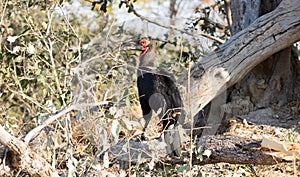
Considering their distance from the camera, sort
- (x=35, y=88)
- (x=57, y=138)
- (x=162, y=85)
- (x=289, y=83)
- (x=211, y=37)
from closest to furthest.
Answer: (x=57, y=138) < (x=162, y=85) < (x=289, y=83) < (x=211, y=37) < (x=35, y=88)

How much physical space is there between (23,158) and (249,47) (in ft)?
7.51

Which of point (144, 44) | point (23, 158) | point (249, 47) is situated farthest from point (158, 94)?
point (23, 158)

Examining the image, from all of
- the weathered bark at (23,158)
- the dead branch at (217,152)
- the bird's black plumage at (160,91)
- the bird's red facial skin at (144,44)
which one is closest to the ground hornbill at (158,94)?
the bird's black plumage at (160,91)

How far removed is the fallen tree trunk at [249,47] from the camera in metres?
3.97

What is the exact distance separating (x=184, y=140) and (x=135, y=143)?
1.01 ft

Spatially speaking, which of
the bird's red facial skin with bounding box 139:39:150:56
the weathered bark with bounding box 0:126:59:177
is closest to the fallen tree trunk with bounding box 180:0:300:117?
the bird's red facial skin with bounding box 139:39:150:56

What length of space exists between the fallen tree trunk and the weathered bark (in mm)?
1835

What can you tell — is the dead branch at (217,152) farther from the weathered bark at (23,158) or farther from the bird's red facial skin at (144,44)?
the bird's red facial skin at (144,44)

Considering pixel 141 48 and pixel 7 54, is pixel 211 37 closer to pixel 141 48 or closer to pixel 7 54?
pixel 141 48

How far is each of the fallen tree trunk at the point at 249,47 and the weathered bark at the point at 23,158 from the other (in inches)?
72.3

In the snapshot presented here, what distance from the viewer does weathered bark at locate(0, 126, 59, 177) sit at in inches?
85.1

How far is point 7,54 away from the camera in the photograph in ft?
13.2

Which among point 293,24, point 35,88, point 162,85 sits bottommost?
point 35,88

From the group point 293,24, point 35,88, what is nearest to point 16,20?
point 35,88
